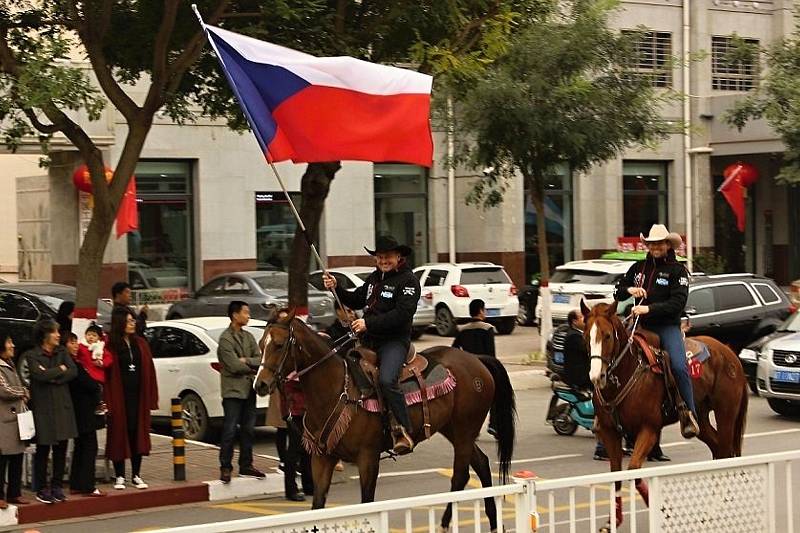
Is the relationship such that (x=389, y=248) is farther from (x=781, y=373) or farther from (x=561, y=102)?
(x=561, y=102)

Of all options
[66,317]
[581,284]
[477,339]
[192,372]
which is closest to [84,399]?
[66,317]

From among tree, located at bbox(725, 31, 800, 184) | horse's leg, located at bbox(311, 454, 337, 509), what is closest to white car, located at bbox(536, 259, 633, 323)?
tree, located at bbox(725, 31, 800, 184)

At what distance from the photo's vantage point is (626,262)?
3114 centimetres

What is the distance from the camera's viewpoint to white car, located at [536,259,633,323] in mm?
29500

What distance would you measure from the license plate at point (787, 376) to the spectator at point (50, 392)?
425 inches

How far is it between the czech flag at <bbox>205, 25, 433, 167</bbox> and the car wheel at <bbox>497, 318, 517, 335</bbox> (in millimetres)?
20417

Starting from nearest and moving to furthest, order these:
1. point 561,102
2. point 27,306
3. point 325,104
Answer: point 325,104
point 27,306
point 561,102

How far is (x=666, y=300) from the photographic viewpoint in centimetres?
1236

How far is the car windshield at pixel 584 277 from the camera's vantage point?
29922 millimetres

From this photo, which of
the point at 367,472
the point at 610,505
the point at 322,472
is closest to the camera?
the point at 610,505

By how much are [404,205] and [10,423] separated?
27.9 metres

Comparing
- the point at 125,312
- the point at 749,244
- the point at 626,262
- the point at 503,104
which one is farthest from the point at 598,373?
the point at 749,244

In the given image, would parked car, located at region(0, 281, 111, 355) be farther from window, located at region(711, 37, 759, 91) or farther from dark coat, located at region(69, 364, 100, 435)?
window, located at region(711, 37, 759, 91)

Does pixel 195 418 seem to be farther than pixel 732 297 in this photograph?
No
